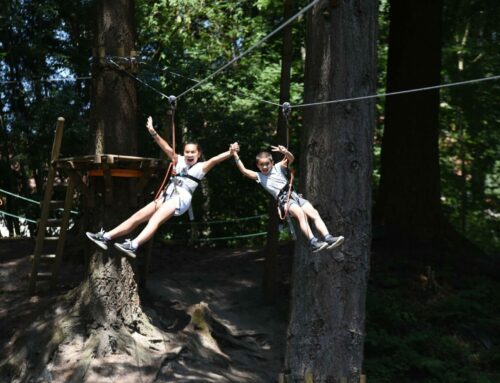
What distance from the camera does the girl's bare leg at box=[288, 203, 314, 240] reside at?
6889 millimetres

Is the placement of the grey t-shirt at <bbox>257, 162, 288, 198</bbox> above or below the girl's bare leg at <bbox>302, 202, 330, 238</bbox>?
above

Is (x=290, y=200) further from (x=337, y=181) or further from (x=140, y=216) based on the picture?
(x=140, y=216)

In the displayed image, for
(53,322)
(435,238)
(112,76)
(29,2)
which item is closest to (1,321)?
(53,322)

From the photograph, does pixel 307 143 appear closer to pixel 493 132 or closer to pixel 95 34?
pixel 95 34

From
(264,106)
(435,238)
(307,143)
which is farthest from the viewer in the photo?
(264,106)

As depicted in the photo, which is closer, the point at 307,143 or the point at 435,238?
the point at 307,143

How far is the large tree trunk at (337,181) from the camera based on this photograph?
24.2 ft

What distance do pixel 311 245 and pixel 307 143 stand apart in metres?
1.18

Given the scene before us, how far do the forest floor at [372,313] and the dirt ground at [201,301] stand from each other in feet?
0.05

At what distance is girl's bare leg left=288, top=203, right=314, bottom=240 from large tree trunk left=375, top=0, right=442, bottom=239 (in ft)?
22.9

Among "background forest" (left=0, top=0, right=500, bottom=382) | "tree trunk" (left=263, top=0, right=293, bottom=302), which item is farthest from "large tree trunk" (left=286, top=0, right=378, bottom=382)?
"background forest" (left=0, top=0, right=500, bottom=382)

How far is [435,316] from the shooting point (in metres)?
12.1

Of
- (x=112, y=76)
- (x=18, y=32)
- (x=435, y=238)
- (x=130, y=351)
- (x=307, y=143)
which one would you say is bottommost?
(x=130, y=351)

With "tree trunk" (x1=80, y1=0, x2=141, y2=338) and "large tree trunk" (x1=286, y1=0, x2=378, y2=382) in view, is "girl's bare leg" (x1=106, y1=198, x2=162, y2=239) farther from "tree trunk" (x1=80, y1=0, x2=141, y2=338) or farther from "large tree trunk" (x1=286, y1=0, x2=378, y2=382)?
"tree trunk" (x1=80, y1=0, x2=141, y2=338)
